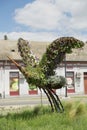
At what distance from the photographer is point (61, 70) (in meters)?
47.9

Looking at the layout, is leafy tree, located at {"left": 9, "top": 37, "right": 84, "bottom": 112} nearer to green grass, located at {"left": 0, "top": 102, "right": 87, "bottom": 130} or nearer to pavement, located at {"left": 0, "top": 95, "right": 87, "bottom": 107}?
green grass, located at {"left": 0, "top": 102, "right": 87, "bottom": 130}

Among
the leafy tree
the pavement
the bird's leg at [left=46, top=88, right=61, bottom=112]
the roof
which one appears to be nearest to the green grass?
the bird's leg at [left=46, top=88, right=61, bottom=112]

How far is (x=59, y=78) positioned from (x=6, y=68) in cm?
2833

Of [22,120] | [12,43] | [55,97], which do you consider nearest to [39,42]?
[12,43]

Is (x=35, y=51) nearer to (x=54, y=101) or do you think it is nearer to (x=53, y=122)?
(x=54, y=101)

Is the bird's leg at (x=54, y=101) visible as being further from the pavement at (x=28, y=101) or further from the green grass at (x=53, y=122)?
the pavement at (x=28, y=101)

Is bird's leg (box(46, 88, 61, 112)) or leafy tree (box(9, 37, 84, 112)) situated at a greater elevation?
leafy tree (box(9, 37, 84, 112))

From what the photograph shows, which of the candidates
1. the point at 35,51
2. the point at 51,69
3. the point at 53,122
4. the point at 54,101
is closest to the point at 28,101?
the point at 35,51

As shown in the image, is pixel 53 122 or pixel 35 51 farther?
pixel 35 51

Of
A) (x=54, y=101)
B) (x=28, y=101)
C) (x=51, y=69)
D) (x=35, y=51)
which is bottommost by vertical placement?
(x=28, y=101)

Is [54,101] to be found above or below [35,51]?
below

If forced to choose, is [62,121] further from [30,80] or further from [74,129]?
[30,80]

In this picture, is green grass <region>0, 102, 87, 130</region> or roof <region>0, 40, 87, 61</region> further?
roof <region>0, 40, 87, 61</region>

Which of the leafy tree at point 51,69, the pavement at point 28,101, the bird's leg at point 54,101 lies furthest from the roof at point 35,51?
the leafy tree at point 51,69
